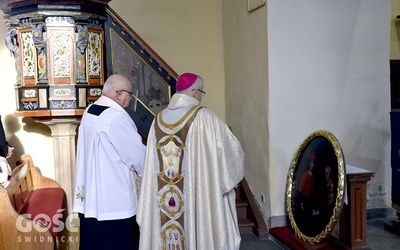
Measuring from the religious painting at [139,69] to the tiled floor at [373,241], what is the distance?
1.73 meters

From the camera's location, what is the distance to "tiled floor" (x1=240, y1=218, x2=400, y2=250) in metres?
4.38

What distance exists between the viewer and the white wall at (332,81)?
5020mm

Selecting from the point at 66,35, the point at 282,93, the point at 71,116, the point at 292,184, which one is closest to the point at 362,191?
the point at 292,184

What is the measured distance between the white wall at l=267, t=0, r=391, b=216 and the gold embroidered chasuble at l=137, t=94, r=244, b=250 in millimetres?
1635

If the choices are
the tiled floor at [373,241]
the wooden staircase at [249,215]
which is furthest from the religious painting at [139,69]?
the tiled floor at [373,241]

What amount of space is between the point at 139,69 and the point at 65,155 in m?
1.32

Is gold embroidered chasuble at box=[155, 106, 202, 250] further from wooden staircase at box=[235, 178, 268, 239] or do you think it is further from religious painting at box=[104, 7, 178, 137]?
religious painting at box=[104, 7, 178, 137]

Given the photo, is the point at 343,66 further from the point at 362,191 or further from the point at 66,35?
the point at 66,35

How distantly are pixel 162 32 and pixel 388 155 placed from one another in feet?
12.1

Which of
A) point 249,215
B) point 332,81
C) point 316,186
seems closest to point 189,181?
point 316,186

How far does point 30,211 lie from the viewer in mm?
4309

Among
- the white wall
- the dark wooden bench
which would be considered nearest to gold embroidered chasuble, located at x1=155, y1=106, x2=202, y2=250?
the dark wooden bench

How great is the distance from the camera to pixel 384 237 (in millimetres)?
4605

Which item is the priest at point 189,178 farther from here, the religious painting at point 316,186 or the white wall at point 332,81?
the white wall at point 332,81
